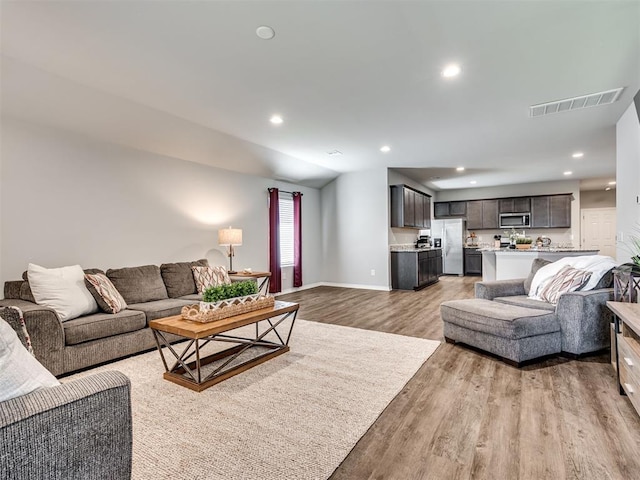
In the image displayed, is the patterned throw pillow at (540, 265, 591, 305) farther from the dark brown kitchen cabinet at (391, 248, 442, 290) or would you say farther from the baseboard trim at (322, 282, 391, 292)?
the baseboard trim at (322, 282, 391, 292)

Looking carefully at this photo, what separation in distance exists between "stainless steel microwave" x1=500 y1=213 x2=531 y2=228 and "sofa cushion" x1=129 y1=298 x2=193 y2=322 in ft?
29.4

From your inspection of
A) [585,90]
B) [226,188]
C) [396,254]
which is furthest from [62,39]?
[396,254]

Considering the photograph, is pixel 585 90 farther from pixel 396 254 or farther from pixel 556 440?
pixel 396 254

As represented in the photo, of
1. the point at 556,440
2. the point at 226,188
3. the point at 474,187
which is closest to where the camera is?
the point at 556,440

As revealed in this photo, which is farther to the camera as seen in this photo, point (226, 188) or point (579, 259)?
point (226, 188)

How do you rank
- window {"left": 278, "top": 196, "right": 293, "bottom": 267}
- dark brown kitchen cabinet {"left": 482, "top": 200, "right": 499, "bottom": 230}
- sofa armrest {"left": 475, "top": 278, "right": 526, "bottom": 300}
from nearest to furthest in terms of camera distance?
sofa armrest {"left": 475, "top": 278, "right": 526, "bottom": 300} < window {"left": 278, "top": 196, "right": 293, "bottom": 267} < dark brown kitchen cabinet {"left": 482, "top": 200, "right": 499, "bottom": 230}

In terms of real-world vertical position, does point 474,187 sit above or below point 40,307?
above

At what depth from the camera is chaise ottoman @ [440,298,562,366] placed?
2748 mm

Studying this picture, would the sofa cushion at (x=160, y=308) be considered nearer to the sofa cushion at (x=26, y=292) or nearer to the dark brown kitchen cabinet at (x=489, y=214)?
the sofa cushion at (x=26, y=292)

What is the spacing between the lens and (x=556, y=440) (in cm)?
180

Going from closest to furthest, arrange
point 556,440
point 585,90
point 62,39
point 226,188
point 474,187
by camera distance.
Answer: point 556,440 < point 62,39 < point 585,90 < point 226,188 < point 474,187

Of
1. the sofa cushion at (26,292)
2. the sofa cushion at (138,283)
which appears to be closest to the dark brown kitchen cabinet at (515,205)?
the sofa cushion at (138,283)

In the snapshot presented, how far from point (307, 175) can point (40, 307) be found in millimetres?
5168

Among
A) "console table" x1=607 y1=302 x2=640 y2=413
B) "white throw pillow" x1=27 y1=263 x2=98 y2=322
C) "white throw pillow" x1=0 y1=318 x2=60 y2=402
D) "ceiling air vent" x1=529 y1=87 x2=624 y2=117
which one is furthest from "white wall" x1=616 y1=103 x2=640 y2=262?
"white throw pillow" x1=27 y1=263 x2=98 y2=322
